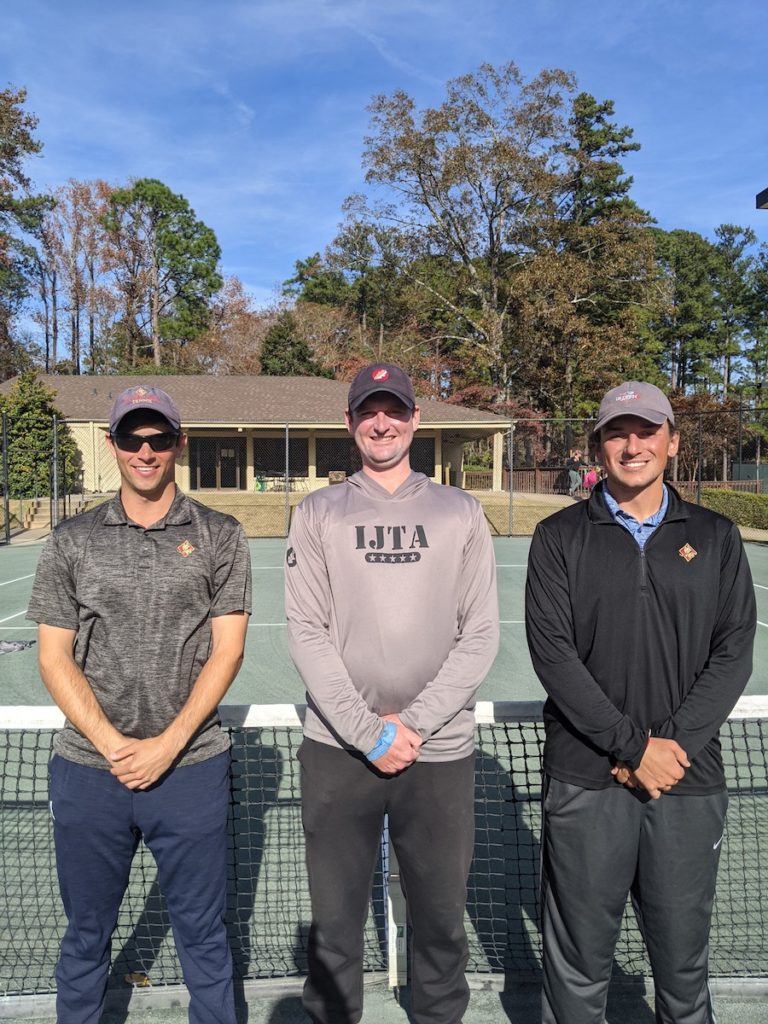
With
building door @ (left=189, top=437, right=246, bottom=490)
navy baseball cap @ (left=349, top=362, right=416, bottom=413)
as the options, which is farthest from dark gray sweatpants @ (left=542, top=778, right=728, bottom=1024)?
building door @ (left=189, top=437, right=246, bottom=490)

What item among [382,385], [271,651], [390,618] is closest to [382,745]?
[390,618]

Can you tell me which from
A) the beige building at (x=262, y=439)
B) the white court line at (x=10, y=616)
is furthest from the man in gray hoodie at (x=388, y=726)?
the beige building at (x=262, y=439)

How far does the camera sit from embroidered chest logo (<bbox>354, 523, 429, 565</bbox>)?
2250mm

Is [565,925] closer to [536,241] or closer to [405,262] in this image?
Answer: [536,241]

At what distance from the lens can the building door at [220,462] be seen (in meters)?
29.3

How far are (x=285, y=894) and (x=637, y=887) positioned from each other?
1.68 metres

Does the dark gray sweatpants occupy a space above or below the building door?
below

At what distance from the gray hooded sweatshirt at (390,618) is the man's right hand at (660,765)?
494 millimetres

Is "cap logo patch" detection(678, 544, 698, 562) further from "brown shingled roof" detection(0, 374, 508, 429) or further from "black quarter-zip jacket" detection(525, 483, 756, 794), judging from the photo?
"brown shingled roof" detection(0, 374, 508, 429)

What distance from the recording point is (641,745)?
6.73 feet

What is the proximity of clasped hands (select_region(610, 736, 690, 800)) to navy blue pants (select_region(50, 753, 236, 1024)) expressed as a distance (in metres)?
1.21

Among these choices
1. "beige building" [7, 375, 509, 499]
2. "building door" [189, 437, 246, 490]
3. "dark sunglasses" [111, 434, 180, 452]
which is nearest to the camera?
"dark sunglasses" [111, 434, 180, 452]

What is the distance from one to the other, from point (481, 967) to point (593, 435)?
→ 1.93m

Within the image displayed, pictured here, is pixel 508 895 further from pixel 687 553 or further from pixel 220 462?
pixel 220 462
